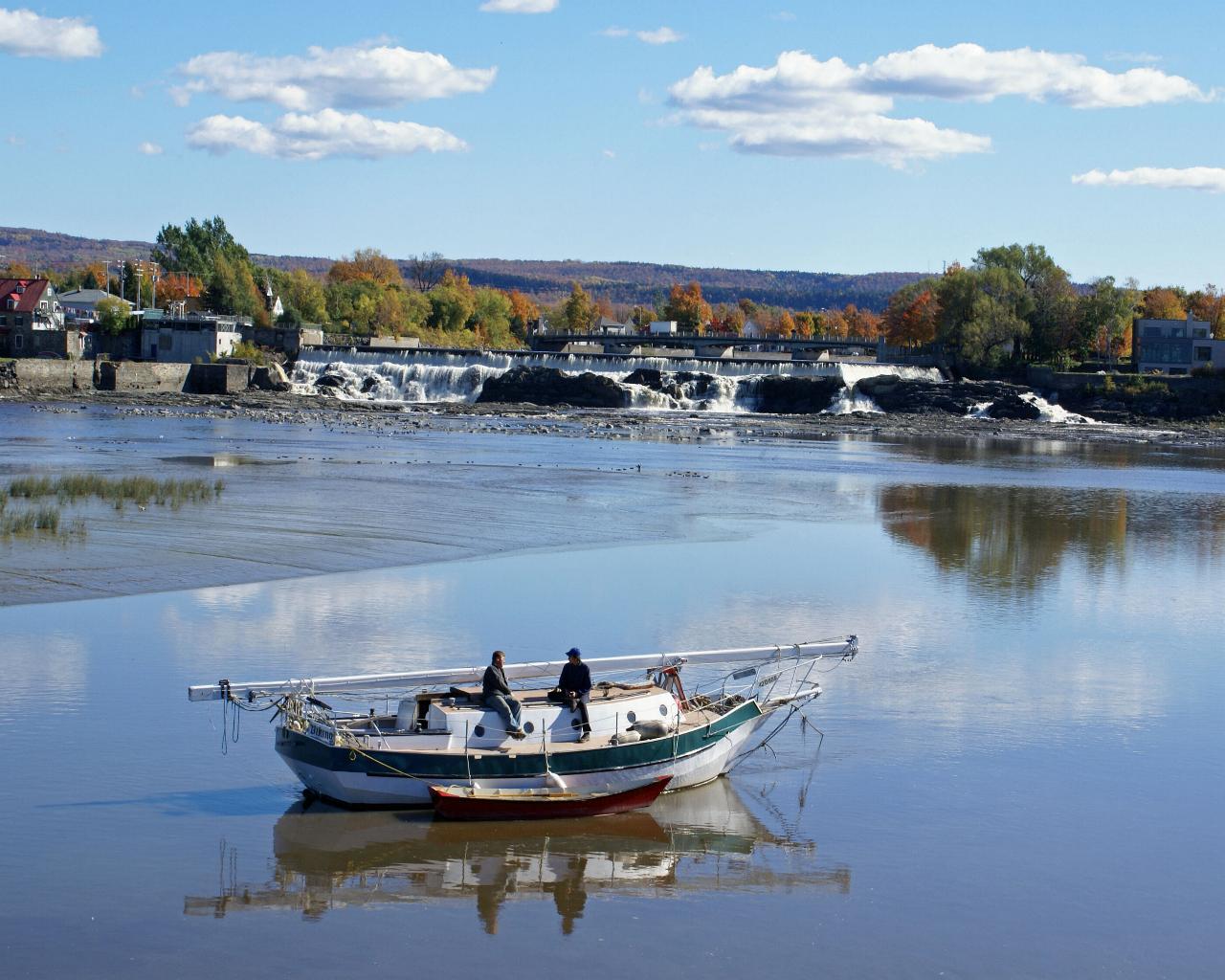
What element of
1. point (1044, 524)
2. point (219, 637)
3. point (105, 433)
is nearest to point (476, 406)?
point (105, 433)

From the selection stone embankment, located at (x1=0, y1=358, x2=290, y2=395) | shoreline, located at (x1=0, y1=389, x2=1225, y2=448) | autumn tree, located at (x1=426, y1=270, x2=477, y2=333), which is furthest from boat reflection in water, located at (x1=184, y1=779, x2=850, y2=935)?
autumn tree, located at (x1=426, y1=270, x2=477, y2=333)

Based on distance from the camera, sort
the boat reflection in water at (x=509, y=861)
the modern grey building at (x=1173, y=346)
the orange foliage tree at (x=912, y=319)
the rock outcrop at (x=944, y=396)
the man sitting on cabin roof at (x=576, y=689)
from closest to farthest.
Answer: the boat reflection in water at (x=509, y=861), the man sitting on cabin roof at (x=576, y=689), the rock outcrop at (x=944, y=396), the modern grey building at (x=1173, y=346), the orange foliage tree at (x=912, y=319)

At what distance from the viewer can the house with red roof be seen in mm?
111750

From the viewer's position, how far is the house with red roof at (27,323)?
11175cm

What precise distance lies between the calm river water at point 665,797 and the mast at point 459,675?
1186 millimetres

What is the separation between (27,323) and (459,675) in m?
108

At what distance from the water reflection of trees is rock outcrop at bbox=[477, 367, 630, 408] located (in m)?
53.8

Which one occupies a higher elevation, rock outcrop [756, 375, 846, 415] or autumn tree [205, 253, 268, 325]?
autumn tree [205, 253, 268, 325]

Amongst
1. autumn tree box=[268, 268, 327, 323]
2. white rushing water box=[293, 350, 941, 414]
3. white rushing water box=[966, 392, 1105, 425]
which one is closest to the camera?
white rushing water box=[966, 392, 1105, 425]

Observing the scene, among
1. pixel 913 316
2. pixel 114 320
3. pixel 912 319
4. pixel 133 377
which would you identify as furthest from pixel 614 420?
pixel 913 316

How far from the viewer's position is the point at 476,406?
101062 mm

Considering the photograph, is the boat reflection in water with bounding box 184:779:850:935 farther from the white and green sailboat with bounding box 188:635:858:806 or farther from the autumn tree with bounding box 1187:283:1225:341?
the autumn tree with bounding box 1187:283:1225:341

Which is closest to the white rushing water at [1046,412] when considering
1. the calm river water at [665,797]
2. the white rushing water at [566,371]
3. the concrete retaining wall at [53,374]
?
the white rushing water at [566,371]

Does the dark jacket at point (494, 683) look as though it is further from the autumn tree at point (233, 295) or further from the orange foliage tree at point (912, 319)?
the autumn tree at point (233, 295)
